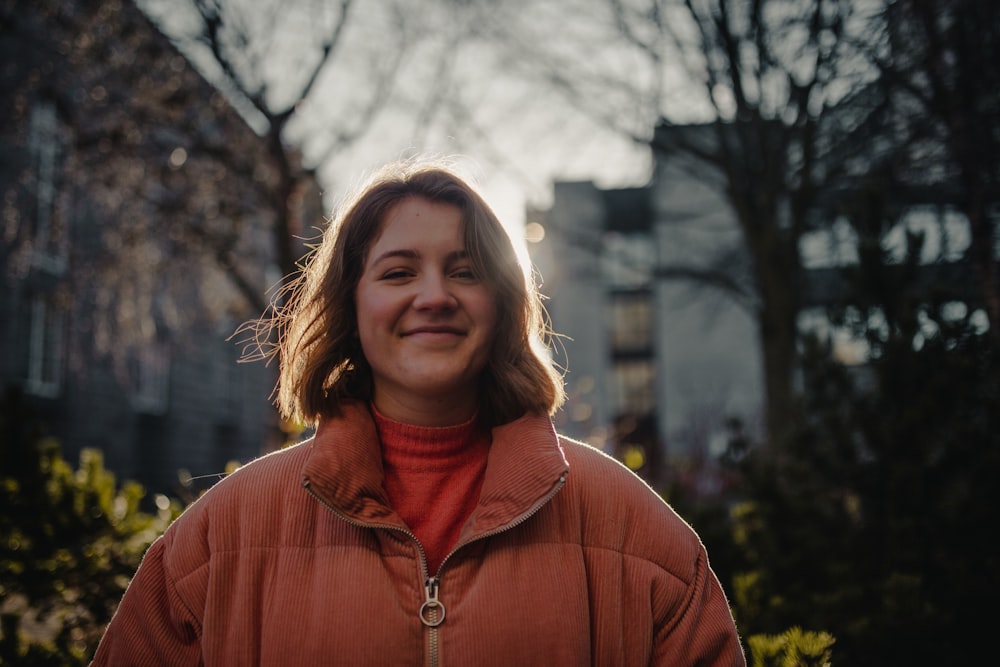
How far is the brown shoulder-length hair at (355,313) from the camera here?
2.13m

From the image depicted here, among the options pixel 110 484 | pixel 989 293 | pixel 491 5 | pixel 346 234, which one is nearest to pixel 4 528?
pixel 110 484

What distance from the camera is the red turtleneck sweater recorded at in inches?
80.2

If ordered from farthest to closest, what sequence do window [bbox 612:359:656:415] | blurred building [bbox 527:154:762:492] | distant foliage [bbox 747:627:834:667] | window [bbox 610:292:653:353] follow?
window [bbox 610:292:653:353]
window [bbox 612:359:656:415]
blurred building [bbox 527:154:762:492]
distant foliage [bbox 747:627:834:667]

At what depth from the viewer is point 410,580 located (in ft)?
6.09

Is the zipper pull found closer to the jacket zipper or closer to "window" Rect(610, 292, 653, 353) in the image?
the jacket zipper

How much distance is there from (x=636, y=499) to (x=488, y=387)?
51 cm

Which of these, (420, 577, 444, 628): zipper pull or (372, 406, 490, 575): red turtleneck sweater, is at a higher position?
(372, 406, 490, 575): red turtleneck sweater

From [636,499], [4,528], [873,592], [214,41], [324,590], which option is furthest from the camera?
[214,41]

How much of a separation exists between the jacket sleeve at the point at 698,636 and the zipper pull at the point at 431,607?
508mm

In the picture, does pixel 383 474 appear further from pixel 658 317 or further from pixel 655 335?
pixel 655 335

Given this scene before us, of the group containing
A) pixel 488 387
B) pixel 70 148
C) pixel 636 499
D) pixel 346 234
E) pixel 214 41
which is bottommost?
pixel 636 499

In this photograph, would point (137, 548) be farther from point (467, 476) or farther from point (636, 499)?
point (636, 499)

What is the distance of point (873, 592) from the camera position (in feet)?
11.9

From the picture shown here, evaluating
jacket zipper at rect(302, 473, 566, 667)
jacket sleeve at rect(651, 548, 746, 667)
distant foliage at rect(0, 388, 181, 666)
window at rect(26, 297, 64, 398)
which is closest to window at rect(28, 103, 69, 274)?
window at rect(26, 297, 64, 398)
